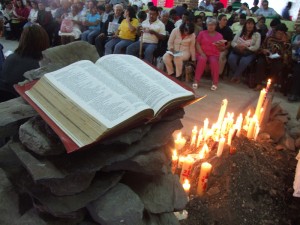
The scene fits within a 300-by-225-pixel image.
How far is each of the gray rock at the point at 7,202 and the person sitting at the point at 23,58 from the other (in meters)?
1.44

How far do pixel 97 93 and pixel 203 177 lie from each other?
5.23ft

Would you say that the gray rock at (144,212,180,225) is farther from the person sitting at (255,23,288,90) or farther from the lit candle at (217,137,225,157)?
the person sitting at (255,23,288,90)

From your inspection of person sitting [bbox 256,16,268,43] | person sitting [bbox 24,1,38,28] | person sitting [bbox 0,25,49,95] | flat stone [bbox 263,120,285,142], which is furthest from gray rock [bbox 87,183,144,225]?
person sitting [bbox 24,1,38,28]

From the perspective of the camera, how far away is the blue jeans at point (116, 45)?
6887 millimetres

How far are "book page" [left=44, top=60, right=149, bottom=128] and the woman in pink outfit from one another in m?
4.70

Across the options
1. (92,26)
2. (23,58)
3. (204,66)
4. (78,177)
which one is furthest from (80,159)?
(92,26)

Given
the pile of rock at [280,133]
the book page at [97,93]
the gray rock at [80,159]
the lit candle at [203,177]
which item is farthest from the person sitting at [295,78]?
the book page at [97,93]

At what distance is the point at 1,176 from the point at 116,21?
665 centimetres

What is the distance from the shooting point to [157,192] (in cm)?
152

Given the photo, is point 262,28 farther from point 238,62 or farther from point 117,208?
point 117,208

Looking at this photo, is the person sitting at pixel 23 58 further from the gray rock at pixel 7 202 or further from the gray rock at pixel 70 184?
the gray rock at pixel 70 184

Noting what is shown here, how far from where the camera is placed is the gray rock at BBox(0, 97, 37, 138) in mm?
1367

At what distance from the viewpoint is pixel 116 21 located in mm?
7586

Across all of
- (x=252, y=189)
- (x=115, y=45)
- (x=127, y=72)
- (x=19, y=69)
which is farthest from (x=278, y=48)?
(x=127, y=72)
